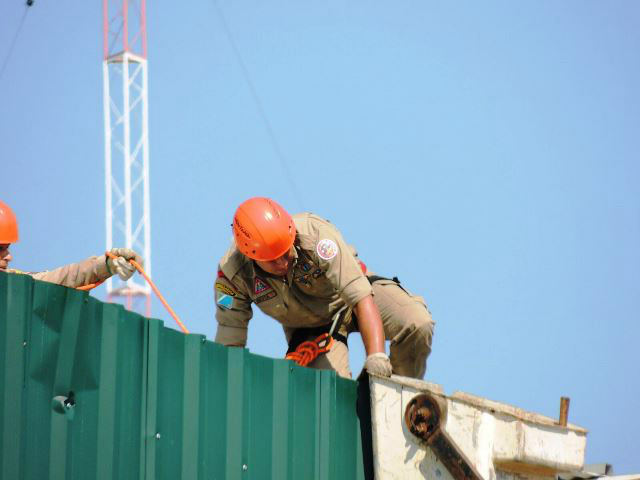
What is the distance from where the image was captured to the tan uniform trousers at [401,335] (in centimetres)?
720

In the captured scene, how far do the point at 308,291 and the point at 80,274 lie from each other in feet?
4.69

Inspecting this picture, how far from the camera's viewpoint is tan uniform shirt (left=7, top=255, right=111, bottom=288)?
7.09m

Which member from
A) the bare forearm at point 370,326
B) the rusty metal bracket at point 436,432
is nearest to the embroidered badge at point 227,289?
the bare forearm at point 370,326

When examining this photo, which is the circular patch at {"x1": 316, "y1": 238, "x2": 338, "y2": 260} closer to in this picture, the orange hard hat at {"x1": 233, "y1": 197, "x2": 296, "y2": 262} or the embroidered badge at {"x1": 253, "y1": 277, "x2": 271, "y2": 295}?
the orange hard hat at {"x1": 233, "y1": 197, "x2": 296, "y2": 262}

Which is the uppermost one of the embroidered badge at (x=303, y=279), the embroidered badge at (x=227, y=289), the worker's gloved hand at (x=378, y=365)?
the embroidered badge at (x=303, y=279)

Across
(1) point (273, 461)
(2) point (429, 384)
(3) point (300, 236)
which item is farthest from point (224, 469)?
(3) point (300, 236)

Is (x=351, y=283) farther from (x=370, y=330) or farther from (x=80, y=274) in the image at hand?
(x=80, y=274)

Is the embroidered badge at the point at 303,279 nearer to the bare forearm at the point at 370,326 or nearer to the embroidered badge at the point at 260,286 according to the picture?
the embroidered badge at the point at 260,286

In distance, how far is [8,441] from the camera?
451 centimetres

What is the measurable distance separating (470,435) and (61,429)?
5.47 feet

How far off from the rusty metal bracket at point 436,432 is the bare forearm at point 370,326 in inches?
50.0

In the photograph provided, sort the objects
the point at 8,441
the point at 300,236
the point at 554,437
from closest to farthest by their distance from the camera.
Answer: the point at 8,441, the point at 554,437, the point at 300,236

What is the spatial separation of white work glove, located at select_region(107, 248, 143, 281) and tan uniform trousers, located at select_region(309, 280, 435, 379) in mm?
1292

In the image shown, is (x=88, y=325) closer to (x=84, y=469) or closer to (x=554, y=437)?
(x=84, y=469)
